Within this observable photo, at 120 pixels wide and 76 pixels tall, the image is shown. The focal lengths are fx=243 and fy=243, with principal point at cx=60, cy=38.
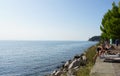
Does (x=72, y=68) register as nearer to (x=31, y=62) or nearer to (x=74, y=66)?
(x=74, y=66)

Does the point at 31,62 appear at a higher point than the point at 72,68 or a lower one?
lower

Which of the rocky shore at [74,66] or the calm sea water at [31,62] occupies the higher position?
the rocky shore at [74,66]

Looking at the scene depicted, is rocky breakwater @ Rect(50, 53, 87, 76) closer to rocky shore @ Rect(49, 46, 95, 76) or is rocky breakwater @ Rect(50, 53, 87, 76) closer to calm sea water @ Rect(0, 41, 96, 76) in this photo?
rocky shore @ Rect(49, 46, 95, 76)

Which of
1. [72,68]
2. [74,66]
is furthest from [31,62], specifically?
[72,68]

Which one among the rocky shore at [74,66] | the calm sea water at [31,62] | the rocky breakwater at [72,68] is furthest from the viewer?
the calm sea water at [31,62]

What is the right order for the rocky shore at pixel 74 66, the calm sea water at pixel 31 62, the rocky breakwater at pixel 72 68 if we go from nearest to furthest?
the rocky shore at pixel 74 66, the rocky breakwater at pixel 72 68, the calm sea water at pixel 31 62

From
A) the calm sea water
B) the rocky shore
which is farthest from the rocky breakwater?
the calm sea water

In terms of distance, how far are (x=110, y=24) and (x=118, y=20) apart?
1.95 metres

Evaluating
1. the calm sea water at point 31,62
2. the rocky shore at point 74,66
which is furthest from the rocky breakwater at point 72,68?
the calm sea water at point 31,62

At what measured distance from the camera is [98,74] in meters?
11.8

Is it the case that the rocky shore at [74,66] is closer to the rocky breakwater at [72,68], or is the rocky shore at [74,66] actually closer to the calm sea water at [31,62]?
the rocky breakwater at [72,68]

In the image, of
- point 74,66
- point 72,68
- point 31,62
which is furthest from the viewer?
point 31,62

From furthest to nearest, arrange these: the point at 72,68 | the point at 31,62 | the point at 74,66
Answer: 1. the point at 31,62
2. the point at 74,66
3. the point at 72,68

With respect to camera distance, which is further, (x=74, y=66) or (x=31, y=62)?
(x=31, y=62)
